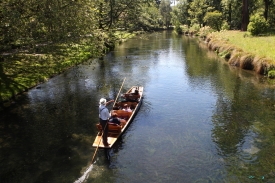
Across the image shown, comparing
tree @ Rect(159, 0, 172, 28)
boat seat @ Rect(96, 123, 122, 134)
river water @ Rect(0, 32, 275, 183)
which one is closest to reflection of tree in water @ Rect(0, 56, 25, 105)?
river water @ Rect(0, 32, 275, 183)

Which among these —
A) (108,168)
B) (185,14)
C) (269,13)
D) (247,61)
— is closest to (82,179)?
(108,168)

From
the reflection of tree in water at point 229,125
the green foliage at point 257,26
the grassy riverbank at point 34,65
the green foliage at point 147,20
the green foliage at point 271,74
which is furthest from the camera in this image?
the green foliage at point 147,20

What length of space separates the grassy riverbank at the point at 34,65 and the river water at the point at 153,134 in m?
1.40

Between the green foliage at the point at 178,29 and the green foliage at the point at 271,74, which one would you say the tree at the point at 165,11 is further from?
the green foliage at the point at 271,74

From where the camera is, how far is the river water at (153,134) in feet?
41.2

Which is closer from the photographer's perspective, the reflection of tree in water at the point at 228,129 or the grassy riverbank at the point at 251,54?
the reflection of tree in water at the point at 228,129

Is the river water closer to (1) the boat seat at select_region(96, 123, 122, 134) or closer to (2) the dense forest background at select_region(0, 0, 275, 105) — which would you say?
(1) the boat seat at select_region(96, 123, 122, 134)

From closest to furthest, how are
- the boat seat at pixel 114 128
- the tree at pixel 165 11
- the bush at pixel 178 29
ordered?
the boat seat at pixel 114 128, the bush at pixel 178 29, the tree at pixel 165 11

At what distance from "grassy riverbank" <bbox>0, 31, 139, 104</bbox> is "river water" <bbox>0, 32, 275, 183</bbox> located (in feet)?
4.60

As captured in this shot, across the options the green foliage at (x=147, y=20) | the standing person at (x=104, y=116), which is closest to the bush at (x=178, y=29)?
the green foliage at (x=147, y=20)

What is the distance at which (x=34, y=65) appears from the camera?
102 ft

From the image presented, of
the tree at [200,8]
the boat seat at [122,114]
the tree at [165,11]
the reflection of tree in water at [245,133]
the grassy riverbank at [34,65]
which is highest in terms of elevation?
the tree at [165,11]

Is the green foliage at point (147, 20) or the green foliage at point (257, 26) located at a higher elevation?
the green foliage at point (147, 20)

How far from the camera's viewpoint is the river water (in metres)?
12.6
